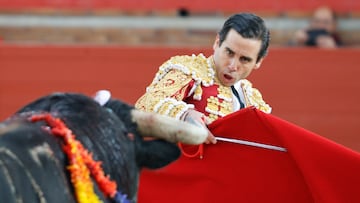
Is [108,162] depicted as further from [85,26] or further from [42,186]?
[85,26]

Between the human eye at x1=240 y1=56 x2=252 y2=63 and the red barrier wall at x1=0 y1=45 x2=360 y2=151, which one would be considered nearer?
the human eye at x1=240 y1=56 x2=252 y2=63

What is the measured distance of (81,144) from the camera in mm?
1982

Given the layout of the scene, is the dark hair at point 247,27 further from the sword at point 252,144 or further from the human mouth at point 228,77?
the sword at point 252,144

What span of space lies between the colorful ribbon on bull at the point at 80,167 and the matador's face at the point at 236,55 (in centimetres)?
142

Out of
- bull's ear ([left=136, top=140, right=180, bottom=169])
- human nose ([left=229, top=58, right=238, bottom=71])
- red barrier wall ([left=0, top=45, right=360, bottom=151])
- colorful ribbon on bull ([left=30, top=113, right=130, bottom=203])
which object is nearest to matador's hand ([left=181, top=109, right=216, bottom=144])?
human nose ([left=229, top=58, right=238, bottom=71])

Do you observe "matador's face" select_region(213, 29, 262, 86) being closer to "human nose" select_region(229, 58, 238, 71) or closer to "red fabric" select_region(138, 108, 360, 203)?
"human nose" select_region(229, 58, 238, 71)

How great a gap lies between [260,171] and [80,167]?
150 centimetres

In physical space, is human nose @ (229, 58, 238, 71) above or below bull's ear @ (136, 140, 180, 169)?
below

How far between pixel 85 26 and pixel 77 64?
2.31 ft

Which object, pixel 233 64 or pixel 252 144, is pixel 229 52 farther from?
pixel 252 144

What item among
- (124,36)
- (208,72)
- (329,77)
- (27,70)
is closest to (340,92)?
(329,77)

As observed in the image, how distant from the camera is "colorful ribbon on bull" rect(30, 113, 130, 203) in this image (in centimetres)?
192

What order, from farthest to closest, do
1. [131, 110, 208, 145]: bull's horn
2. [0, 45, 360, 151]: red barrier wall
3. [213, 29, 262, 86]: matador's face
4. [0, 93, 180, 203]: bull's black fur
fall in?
[0, 45, 360, 151]: red barrier wall, [213, 29, 262, 86]: matador's face, [131, 110, 208, 145]: bull's horn, [0, 93, 180, 203]: bull's black fur

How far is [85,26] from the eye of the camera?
22.5ft
